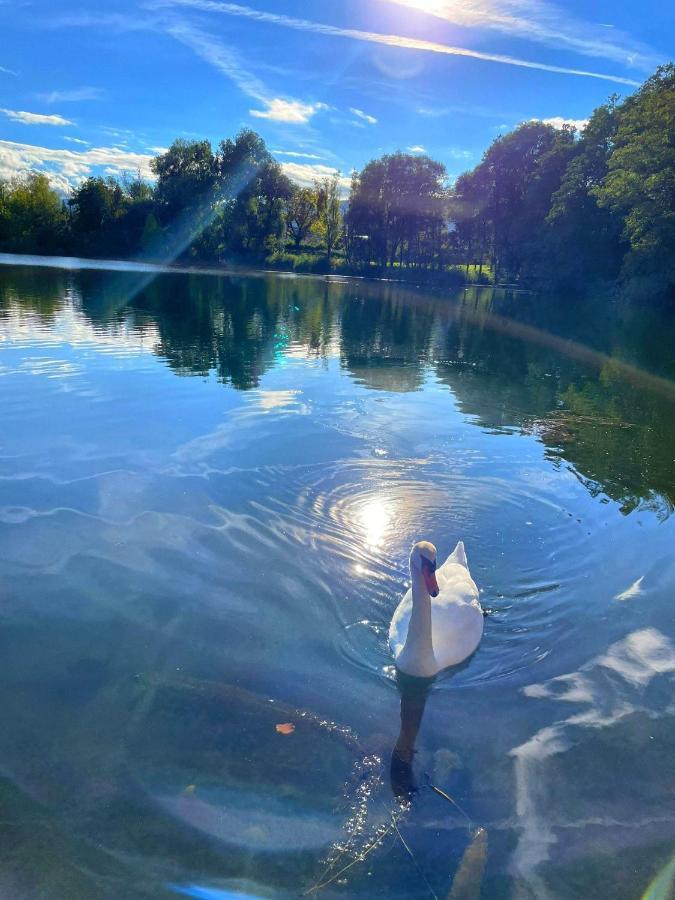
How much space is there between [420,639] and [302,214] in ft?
390

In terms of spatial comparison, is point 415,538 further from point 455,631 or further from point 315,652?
point 315,652

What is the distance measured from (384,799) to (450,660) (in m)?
1.72

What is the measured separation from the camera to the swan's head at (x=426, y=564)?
552cm

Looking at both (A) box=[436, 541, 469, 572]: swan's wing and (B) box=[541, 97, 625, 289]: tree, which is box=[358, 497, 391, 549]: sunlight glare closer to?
(A) box=[436, 541, 469, 572]: swan's wing

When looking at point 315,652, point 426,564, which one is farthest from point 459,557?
point 315,652

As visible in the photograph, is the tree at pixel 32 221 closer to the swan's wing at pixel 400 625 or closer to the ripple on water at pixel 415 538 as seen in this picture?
the ripple on water at pixel 415 538

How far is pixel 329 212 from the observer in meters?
107

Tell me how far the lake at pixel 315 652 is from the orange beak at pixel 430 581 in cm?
96

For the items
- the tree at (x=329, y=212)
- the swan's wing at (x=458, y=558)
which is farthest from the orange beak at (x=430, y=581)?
the tree at (x=329, y=212)

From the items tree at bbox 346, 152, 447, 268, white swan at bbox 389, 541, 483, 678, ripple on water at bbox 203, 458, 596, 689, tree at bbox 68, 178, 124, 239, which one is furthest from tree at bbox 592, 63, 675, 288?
tree at bbox 68, 178, 124, 239

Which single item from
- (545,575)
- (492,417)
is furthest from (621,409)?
(545,575)

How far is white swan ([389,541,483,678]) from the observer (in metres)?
5.56

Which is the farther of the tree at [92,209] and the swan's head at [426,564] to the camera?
the tree at [92,209]

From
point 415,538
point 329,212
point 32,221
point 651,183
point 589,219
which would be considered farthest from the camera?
point 329,212
